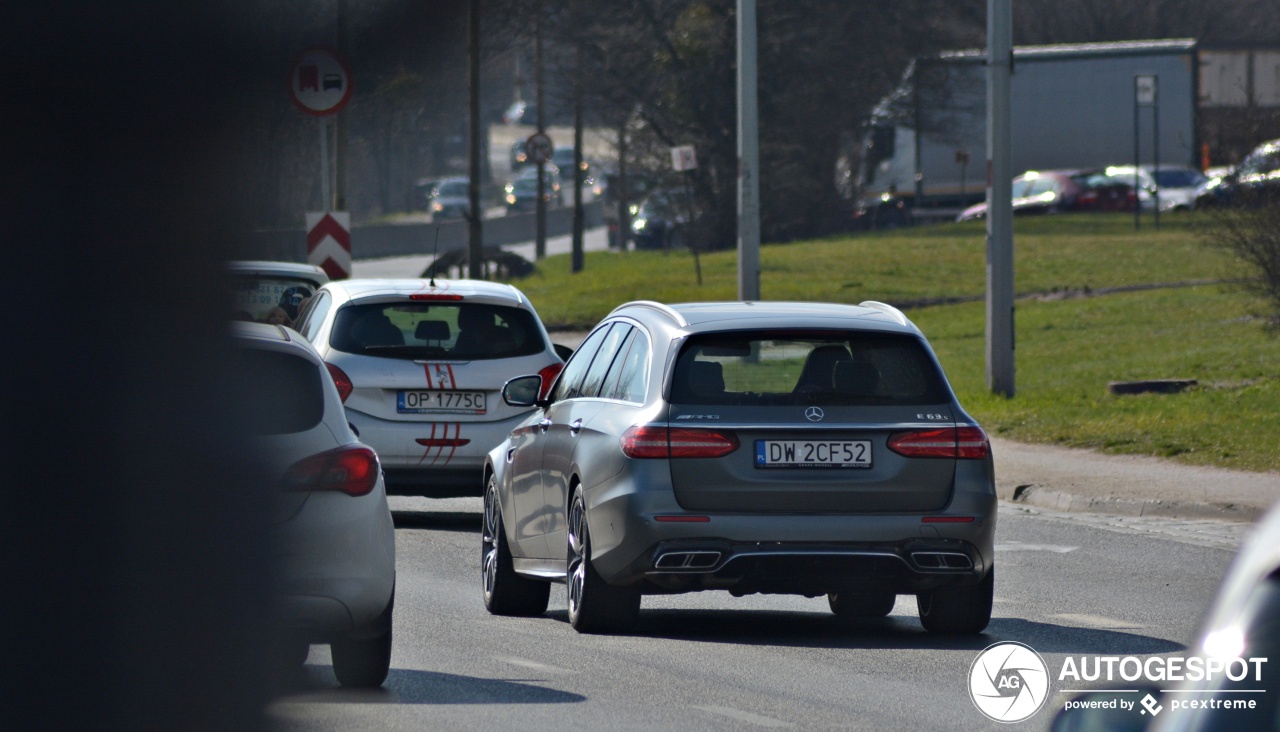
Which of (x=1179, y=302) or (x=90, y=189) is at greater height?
(x=90, y=189)

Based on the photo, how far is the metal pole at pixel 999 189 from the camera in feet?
62.2

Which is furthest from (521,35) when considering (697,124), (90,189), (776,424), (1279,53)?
(776,424)

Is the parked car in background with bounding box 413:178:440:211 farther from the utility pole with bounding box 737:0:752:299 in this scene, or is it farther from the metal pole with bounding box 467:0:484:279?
the utility pole with bounding box 737:0:752:299

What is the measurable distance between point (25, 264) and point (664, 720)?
20.4 m

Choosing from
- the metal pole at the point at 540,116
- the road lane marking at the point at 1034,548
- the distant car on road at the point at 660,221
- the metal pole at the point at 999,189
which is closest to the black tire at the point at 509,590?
the road lane marking at the point at 1034,548

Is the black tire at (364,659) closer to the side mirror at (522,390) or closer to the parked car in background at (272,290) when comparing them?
the side mirror at (522,390)

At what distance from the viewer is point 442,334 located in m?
13.0

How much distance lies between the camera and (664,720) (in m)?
6.50

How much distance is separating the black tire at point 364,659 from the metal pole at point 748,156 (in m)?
16.3

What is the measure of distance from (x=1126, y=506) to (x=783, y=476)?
605cm

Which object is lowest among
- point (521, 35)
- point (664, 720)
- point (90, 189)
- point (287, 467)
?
point (664, 720)

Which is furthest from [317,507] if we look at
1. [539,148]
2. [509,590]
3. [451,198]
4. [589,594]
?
[451,198]

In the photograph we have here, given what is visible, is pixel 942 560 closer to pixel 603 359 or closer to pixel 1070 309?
pixel 603 359

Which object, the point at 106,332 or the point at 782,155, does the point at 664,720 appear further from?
the point at 782,155
